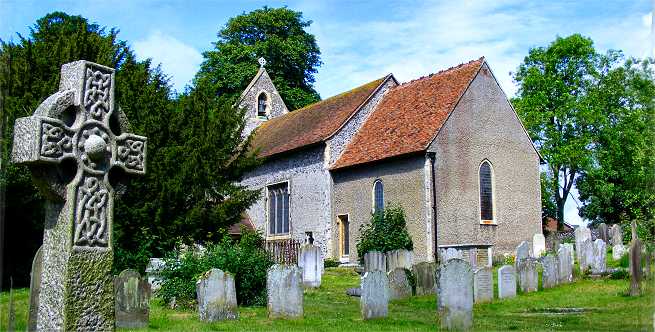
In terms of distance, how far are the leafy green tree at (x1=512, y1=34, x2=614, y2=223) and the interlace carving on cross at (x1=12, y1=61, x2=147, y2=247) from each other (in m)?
40.3

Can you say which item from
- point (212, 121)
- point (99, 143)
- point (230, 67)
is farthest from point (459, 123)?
point (230, 67)

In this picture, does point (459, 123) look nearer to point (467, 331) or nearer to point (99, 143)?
point (467, 331)

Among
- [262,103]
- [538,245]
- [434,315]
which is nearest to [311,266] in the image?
[434,315]

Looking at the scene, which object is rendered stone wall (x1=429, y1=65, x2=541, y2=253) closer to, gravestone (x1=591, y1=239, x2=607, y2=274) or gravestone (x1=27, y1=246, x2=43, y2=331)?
gravestone (x1=591, y1=239, x2=607, y2=274)

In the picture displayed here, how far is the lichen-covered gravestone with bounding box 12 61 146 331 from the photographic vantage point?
668 centimetres

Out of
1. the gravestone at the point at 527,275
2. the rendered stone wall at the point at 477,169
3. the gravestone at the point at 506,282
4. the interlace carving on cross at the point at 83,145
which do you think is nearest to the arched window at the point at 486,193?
the rendered stone wall at the point at 477,169

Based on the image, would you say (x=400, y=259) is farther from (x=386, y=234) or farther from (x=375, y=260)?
(x=386, y=234)

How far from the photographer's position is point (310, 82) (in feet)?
168

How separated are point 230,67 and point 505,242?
26.7 metres

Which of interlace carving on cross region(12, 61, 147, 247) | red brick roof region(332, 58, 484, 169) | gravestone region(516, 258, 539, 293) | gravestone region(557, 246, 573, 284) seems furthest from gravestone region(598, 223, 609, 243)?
interlace carving on cross region(12, 61, 147, 247)

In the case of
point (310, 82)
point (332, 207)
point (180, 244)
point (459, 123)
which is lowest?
point (180, 244)

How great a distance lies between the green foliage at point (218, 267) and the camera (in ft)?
48.1

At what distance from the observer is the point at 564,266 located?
18.8 meters

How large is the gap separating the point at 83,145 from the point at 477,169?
21.8 m
